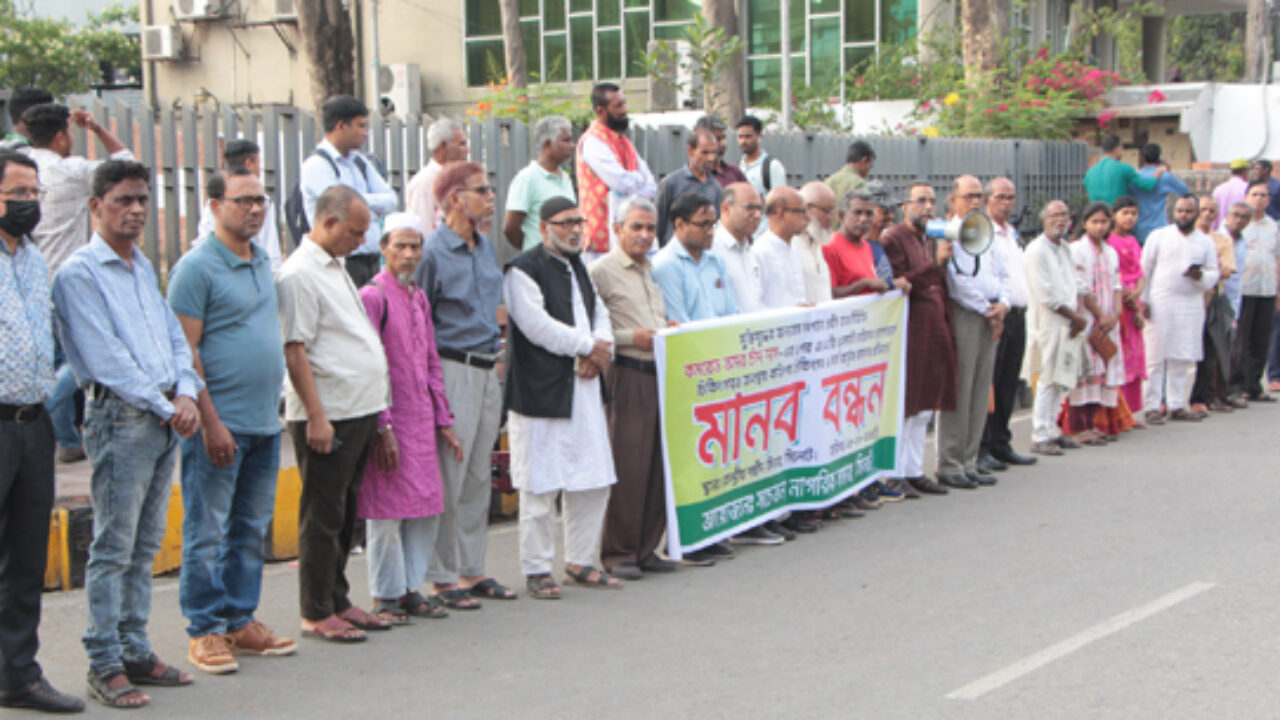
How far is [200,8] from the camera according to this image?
3844cm

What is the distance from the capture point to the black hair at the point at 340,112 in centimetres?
872

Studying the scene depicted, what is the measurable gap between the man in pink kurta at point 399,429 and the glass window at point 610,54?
29.0 meters

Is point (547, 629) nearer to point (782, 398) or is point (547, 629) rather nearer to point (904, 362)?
point (782, 398)

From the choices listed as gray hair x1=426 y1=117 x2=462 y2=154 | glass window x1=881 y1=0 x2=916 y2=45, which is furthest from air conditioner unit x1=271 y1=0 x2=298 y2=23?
gray hair x1=426 y1=117 x2=462 y2=154

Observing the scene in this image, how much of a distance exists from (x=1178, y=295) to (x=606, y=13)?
77.9 feet

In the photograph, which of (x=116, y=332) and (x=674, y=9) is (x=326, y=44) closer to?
(x=116, y=332)

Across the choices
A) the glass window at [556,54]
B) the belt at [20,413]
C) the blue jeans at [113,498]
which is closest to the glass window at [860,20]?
the glass window at [556,54]

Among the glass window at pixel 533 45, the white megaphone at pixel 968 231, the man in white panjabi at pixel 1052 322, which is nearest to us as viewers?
the white megaphone at pixel 968 231

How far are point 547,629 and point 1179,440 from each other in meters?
7.56

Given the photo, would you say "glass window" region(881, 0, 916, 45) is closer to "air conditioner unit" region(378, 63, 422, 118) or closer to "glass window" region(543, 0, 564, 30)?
"glass window" region(543, 0, 564, 30)

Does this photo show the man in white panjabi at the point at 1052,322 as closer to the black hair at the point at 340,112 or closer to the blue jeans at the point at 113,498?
the black hair at the point at 340,112

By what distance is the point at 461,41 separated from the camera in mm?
36906

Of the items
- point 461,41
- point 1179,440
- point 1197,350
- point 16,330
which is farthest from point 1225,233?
point 461,41

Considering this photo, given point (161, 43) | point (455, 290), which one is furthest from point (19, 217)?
point (161, 43)
